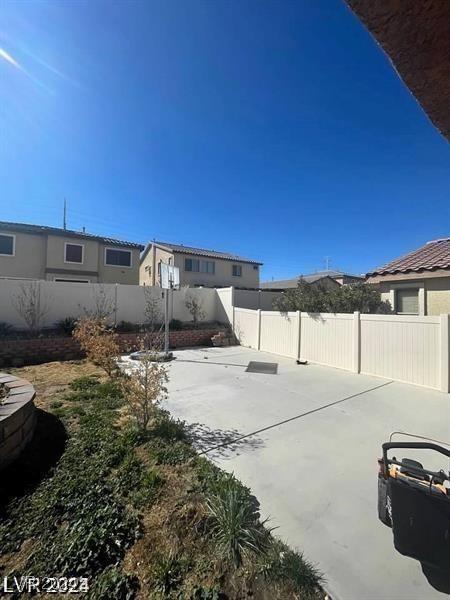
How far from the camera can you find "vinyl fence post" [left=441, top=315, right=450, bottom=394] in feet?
19.6

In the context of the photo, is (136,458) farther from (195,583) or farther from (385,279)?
(385,279)

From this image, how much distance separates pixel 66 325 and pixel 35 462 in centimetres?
887

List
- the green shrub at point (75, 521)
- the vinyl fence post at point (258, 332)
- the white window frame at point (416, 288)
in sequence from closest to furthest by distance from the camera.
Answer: the green shrub at point (75, 521) → the white window frame at point (416, 288) → the vinyl fence post at point (258, 332)

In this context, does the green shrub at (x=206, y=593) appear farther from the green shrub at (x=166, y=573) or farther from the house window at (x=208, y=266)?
the house window at (x=208, y=266)

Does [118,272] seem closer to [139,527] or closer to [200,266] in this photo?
[200,266]

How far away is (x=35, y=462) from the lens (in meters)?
3.22

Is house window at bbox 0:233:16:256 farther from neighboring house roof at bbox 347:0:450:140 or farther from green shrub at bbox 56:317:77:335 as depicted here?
neighboring house roof at bbox 347:0:450:140

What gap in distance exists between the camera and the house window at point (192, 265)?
24391 mm

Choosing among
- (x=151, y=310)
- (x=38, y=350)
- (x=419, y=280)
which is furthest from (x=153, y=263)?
(x=419, y=280)

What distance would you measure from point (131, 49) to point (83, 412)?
703 cm

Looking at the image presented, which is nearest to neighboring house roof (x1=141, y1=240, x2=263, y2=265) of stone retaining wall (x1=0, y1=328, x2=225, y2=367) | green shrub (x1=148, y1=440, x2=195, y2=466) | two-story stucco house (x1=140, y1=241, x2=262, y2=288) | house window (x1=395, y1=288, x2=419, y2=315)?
two-story stucco house (x1=140, y1=241, x2=262, y2=288)

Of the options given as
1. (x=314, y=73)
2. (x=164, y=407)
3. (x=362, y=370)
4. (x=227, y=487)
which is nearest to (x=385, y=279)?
(x=362, y=370)

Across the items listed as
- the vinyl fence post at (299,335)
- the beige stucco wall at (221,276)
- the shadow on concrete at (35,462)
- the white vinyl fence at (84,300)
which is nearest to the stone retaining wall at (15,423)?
the shadow on concrete at (35,462)

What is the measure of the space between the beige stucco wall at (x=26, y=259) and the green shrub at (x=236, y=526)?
20022mm
